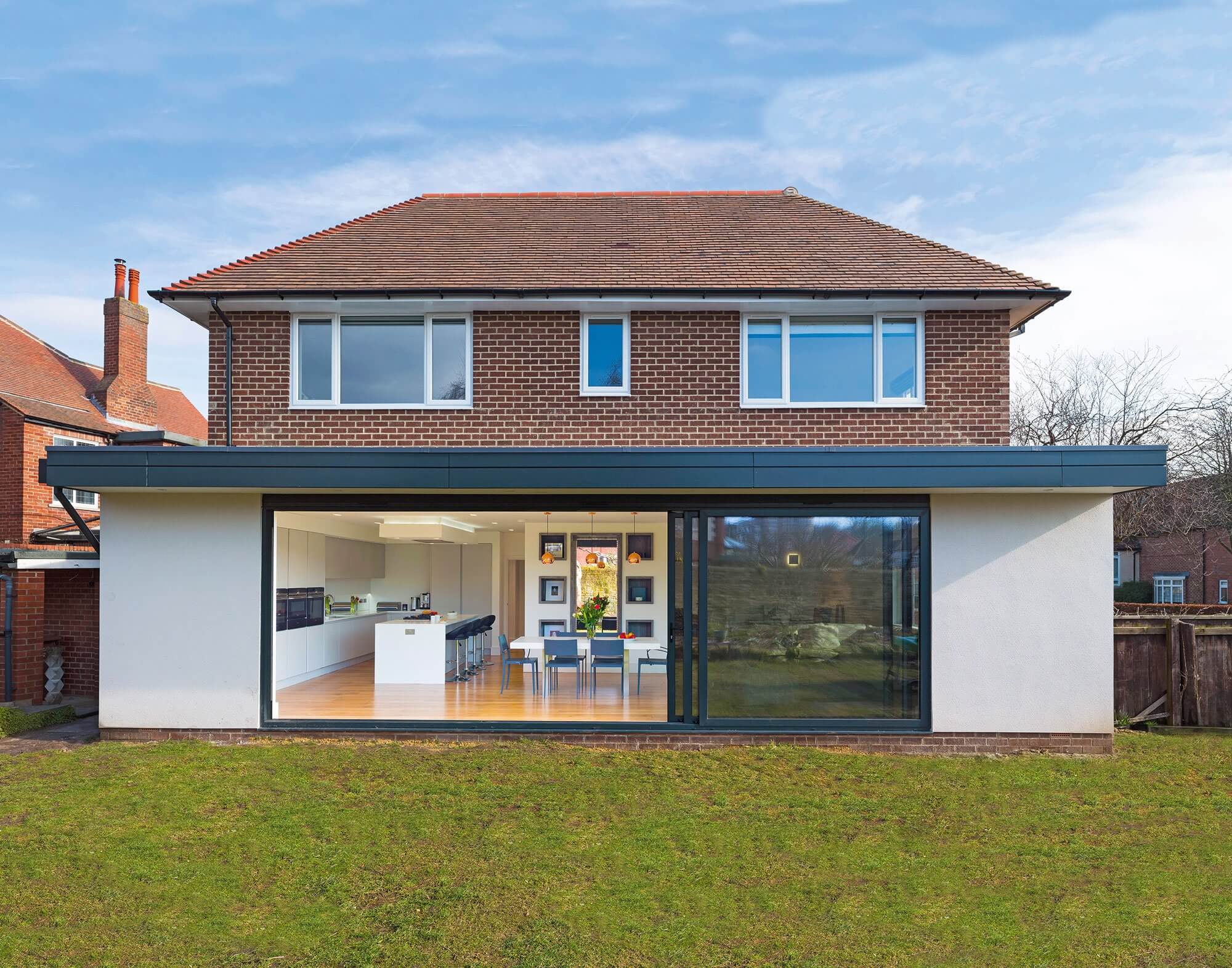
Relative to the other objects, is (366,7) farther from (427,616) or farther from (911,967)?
(911,967)

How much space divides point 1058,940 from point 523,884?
126 inches

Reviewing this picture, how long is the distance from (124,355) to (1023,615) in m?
20.5

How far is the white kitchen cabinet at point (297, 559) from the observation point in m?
13.9

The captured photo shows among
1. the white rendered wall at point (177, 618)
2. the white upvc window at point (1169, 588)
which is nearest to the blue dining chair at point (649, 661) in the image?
the white rendered wall at point (177, 618)

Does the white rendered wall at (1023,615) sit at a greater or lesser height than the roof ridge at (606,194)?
lesser

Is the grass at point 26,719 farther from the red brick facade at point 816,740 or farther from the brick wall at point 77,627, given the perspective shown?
the brick wall at point 77,627

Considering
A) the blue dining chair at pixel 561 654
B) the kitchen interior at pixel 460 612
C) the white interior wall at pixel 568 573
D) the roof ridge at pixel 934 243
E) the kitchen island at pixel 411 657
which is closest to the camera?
the roof ridge at pixel 934 243

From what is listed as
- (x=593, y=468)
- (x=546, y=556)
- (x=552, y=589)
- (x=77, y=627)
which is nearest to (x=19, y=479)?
(x=77, y=627)

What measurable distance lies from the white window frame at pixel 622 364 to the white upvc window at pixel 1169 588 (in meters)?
29.5

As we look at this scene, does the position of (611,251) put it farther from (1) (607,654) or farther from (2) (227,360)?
(1) (607,654)

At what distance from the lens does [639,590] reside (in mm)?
16609

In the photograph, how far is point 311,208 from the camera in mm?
22062

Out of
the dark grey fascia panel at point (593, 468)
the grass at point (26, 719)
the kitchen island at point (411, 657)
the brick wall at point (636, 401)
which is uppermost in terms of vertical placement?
the brick wall at point (636, 401)

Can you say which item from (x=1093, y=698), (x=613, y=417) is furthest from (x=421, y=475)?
(x=1093, y=698)
